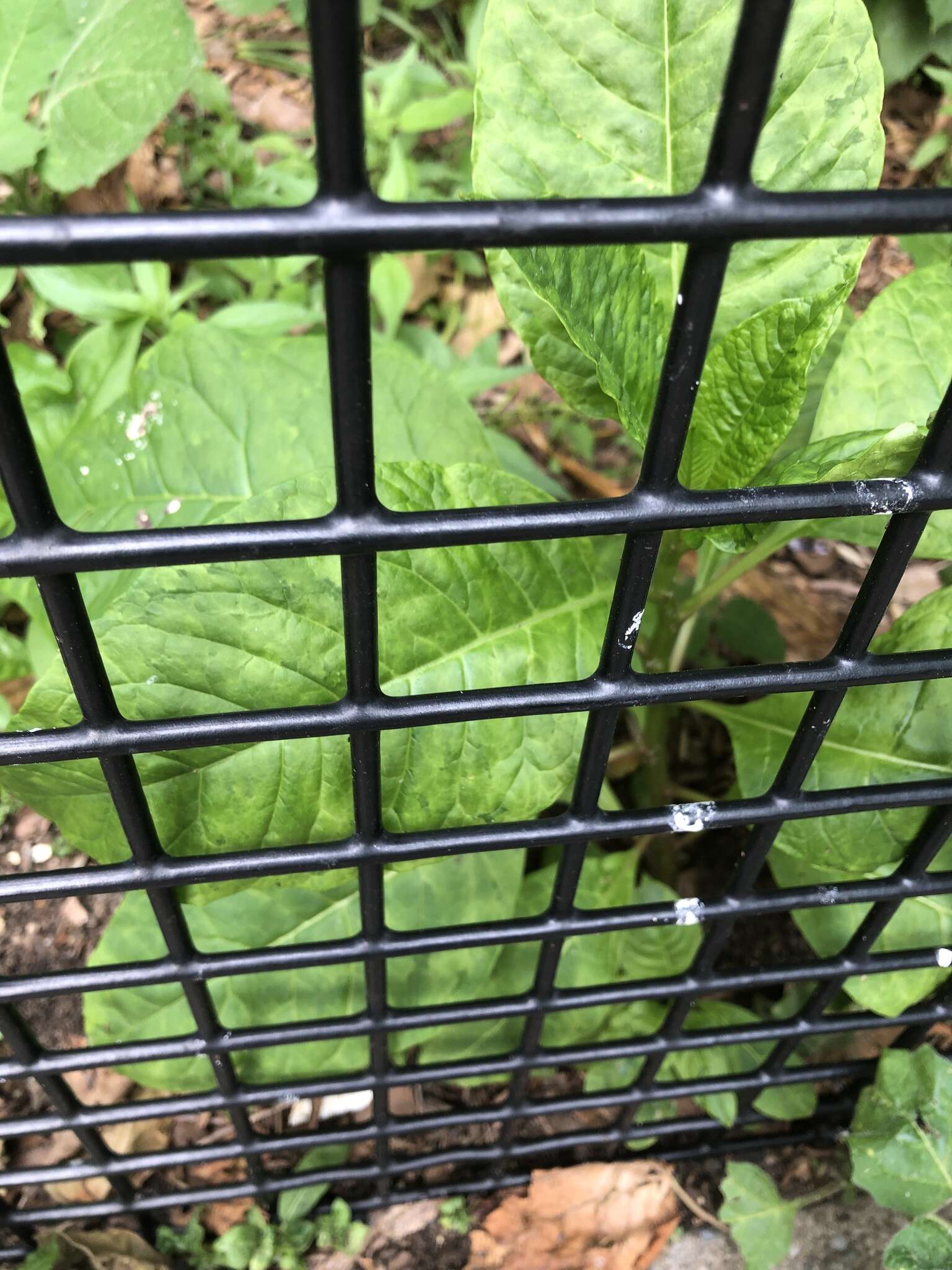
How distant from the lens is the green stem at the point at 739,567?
0.80 metres

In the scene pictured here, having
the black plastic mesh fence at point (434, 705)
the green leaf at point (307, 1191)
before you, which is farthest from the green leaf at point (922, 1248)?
the green leaf at point (307, 1191)

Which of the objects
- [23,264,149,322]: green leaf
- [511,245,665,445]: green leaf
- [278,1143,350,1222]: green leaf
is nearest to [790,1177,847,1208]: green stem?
[278,1143,350,1222]: green leaf

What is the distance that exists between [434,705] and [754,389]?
26cm

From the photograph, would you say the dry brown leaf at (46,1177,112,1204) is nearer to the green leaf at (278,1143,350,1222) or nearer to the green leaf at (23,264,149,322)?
the green leaf at (278,1143,350,1222)

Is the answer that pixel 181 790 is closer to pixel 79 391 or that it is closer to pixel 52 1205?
pixel 52 1205

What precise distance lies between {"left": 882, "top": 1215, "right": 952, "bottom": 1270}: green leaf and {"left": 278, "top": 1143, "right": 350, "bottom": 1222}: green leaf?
524 millimetres

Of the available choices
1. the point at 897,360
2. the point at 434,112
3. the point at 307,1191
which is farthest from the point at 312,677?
the point at 434,112

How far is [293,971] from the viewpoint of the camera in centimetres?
90

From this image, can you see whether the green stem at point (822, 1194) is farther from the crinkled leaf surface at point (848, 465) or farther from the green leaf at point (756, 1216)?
the crinkled leaf surface at point (848, 465)

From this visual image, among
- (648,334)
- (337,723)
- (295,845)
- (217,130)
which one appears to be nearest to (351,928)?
(295,845)

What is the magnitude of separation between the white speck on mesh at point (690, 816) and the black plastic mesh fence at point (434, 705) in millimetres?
11

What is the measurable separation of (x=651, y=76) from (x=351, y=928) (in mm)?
740

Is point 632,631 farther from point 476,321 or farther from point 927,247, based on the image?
point 476,321

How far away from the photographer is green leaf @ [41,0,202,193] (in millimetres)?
1135
